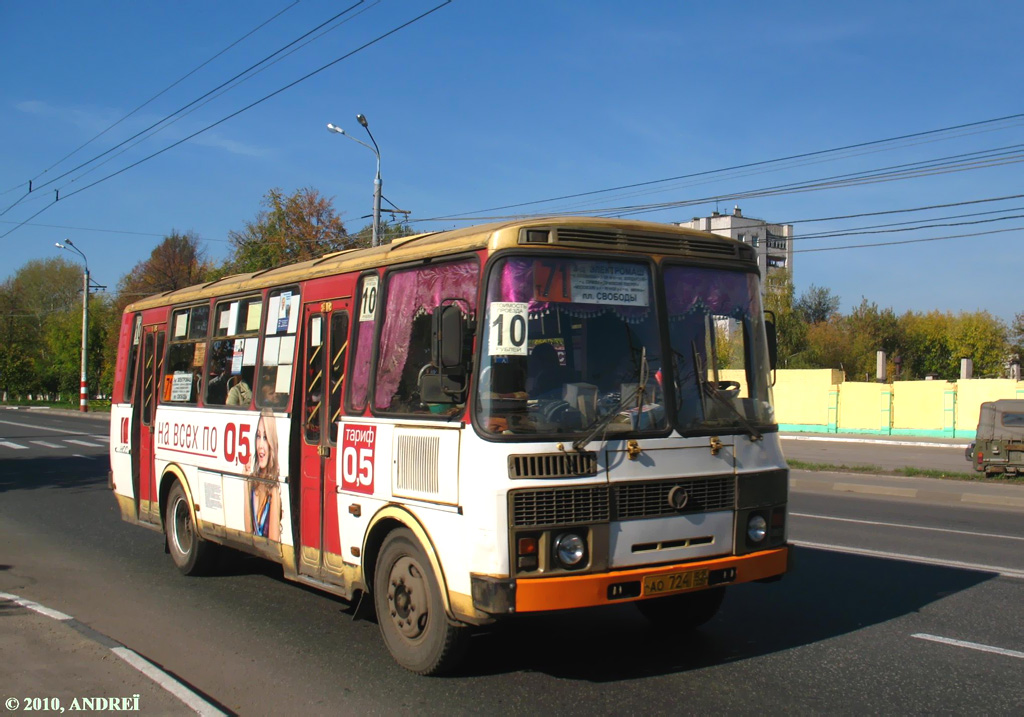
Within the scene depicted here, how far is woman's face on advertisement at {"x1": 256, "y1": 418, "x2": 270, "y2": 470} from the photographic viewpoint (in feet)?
24.9

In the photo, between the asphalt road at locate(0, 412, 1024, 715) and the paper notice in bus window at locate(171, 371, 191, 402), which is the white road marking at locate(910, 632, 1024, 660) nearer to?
the asphalt road at locate(0, 412, 1024, 715)

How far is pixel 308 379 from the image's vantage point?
715cm

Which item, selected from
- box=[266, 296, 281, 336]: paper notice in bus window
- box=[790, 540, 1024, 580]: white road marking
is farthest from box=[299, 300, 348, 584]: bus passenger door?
box=[790, 540, 1024, 580]: white road marking

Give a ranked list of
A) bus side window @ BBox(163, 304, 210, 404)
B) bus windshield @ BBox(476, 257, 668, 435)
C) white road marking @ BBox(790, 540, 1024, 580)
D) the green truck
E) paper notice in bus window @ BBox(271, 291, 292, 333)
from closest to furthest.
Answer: bus windshield @ BBox(476, 257, 668, 435), paper notice in bus window @ BBox(271, 291, 292, 333), white road marking @ BBox(790, 540, 1024, 580), bus side window @ BBox(163, 304, 210, 404), the green truck

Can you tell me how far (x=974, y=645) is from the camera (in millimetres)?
6219

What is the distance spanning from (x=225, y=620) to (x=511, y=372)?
3687 mm

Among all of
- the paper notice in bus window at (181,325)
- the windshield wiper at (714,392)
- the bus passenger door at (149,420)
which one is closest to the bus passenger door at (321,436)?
the windshield wiper at (714,392)

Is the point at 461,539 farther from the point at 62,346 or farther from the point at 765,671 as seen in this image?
the point at 62,346

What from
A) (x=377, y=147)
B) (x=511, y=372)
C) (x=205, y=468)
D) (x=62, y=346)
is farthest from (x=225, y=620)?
(x=62, y=346)

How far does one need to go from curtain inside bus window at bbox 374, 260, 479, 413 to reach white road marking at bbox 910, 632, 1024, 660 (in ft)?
12.7

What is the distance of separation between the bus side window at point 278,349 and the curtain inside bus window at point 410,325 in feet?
4.78

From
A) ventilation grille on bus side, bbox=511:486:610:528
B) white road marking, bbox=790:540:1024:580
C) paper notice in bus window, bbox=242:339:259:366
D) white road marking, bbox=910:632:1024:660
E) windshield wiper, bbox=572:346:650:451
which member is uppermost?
paper notice in bus window, bbox=242:339:259:366

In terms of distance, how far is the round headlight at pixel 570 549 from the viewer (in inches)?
200

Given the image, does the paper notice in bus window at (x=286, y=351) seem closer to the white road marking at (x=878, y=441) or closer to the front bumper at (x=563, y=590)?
the front bumper at (x=563, y=590)
